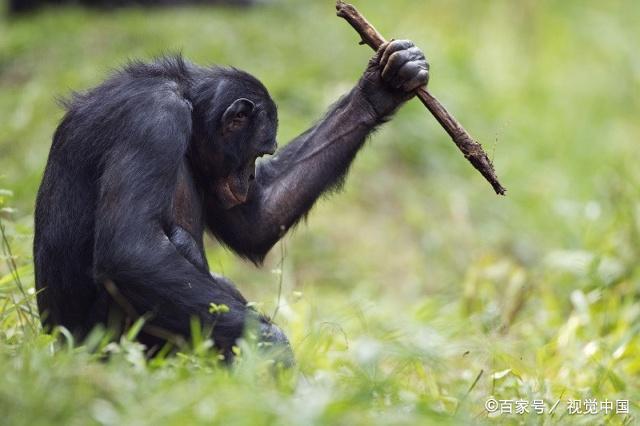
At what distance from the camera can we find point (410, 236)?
9.50m

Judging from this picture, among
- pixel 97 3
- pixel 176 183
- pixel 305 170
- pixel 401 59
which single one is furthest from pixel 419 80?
pixel 97 3

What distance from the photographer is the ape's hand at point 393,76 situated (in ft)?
17.1

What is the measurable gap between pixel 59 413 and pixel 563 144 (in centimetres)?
965

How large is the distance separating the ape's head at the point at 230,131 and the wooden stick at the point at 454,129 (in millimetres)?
579

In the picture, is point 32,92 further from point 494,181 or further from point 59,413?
point 59,413

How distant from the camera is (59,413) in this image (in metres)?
3.51

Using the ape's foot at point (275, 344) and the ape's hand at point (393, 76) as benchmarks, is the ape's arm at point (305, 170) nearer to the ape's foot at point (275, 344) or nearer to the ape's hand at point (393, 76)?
the ape's hand at point (393, 76)

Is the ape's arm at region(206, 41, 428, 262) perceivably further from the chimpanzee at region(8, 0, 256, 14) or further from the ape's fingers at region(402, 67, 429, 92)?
the chimpanzee at region(8, 0, 256, 14)

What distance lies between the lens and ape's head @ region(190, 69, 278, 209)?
5137mm

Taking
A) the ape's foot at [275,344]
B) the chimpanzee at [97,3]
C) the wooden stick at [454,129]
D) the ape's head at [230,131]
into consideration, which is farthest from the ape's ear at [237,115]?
the chimpanzee at [97,3]

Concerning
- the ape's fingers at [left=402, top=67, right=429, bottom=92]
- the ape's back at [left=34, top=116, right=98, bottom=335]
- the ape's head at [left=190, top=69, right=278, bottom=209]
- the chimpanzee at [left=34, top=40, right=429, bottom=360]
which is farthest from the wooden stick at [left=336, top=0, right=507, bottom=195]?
the ape's back at [left=34, top=116, right=98, bottom=335]

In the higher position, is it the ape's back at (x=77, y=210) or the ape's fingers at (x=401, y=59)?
the ape's fingers at (x=401, y=59)

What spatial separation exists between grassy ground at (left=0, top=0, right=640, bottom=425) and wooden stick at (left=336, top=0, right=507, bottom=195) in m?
0.35

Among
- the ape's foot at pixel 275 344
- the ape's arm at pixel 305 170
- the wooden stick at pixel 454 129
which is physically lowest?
the ape's foot at pixel 275 344
